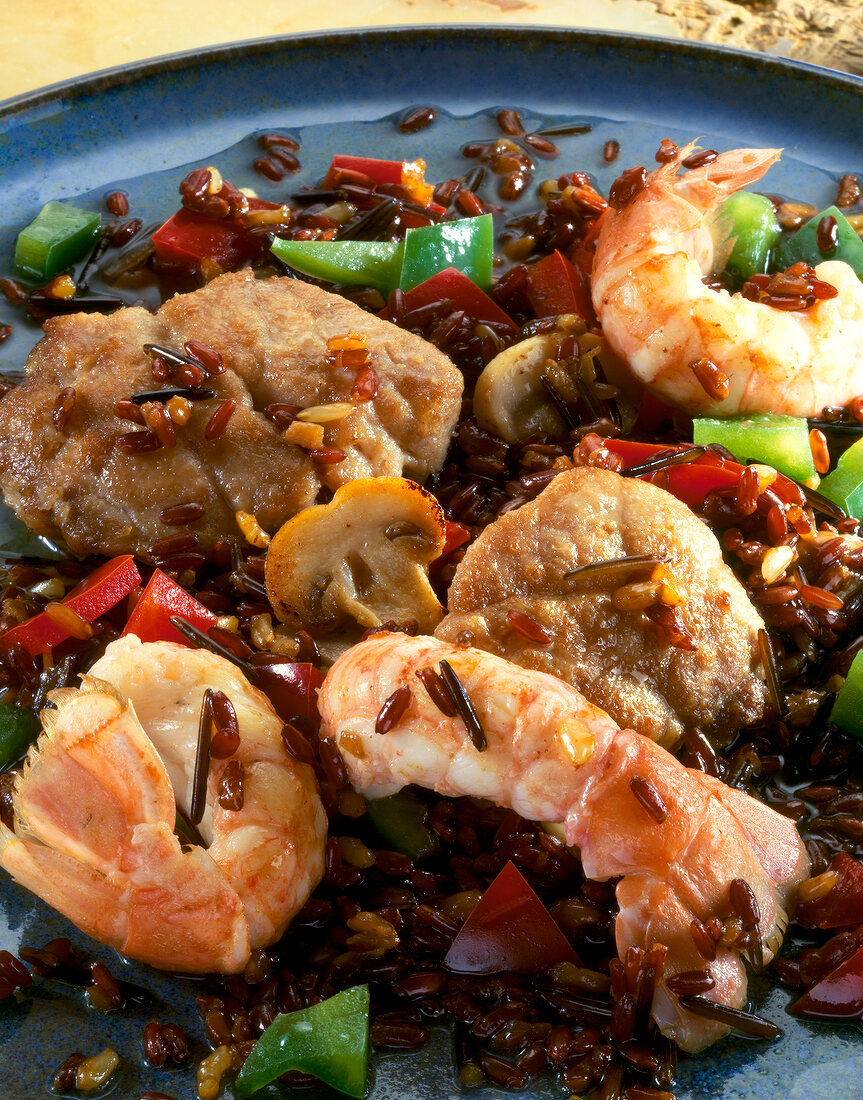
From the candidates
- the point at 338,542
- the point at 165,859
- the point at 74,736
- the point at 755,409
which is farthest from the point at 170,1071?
the point at 755,409

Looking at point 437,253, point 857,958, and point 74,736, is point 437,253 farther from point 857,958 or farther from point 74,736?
point 857,958

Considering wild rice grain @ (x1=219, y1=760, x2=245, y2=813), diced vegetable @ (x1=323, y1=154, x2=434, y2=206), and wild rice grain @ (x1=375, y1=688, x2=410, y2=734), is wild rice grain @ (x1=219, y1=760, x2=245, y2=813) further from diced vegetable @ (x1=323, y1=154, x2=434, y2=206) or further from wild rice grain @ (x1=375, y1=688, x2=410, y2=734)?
diced vegetable @ (x1=323, y1=154, x2=434, y2=206)

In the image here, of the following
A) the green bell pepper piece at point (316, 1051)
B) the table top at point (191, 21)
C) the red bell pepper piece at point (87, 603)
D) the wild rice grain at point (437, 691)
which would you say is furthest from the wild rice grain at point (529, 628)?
the table top at point (191, 21)

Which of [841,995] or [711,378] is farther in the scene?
[711,378]

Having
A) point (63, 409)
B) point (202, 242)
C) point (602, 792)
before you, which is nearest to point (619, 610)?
point (602, 792)

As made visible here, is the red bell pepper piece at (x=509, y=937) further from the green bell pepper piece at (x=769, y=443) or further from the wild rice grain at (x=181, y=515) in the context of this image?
the green bell pepper piece at (x=769, y=443)

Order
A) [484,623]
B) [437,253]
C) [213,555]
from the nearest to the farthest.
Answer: [484,623]
[213,555]
[437,253]

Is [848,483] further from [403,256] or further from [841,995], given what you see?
[403,256]
